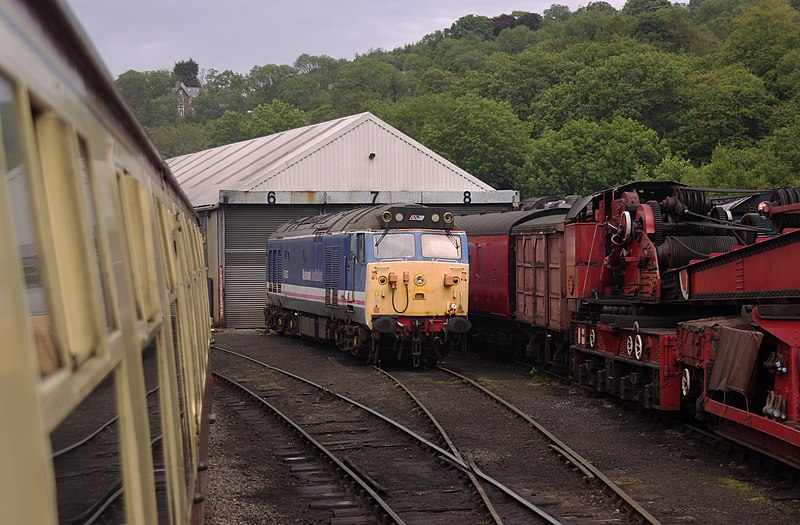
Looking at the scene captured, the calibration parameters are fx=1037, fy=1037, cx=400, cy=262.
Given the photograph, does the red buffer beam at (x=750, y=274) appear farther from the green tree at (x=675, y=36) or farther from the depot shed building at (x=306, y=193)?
the green tree at (x=675, y=36)

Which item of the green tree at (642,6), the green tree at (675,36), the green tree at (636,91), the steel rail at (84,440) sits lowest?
the steel rail at (84,440)

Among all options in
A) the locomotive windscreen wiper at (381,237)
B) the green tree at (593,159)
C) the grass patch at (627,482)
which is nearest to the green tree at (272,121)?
the green tree at (593,159)

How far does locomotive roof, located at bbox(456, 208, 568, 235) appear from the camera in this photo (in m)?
21.4

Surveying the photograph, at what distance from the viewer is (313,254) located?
25188 millimetres

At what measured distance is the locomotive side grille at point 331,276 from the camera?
22.9 meters

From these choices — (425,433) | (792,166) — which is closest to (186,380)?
(425,433)

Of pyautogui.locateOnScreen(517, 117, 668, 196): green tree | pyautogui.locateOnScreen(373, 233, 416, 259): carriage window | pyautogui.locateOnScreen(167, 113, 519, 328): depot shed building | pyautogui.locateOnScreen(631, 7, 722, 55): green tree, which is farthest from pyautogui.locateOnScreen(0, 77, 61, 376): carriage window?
pyautogui.locateOnScreen(631, 7, 722, 55): green tree

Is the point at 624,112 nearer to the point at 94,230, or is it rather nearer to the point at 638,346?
the point at 638,346

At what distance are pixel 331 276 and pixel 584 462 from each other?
39.4 feet

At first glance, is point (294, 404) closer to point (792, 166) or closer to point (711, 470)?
point (711, 470)

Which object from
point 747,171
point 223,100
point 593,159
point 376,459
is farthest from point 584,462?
point 223,100

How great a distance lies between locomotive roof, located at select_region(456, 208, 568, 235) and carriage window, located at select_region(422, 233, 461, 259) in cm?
140

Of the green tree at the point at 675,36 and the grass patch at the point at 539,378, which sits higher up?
the green tree at the point at 675,36

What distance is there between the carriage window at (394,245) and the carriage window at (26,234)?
19.3 metres
